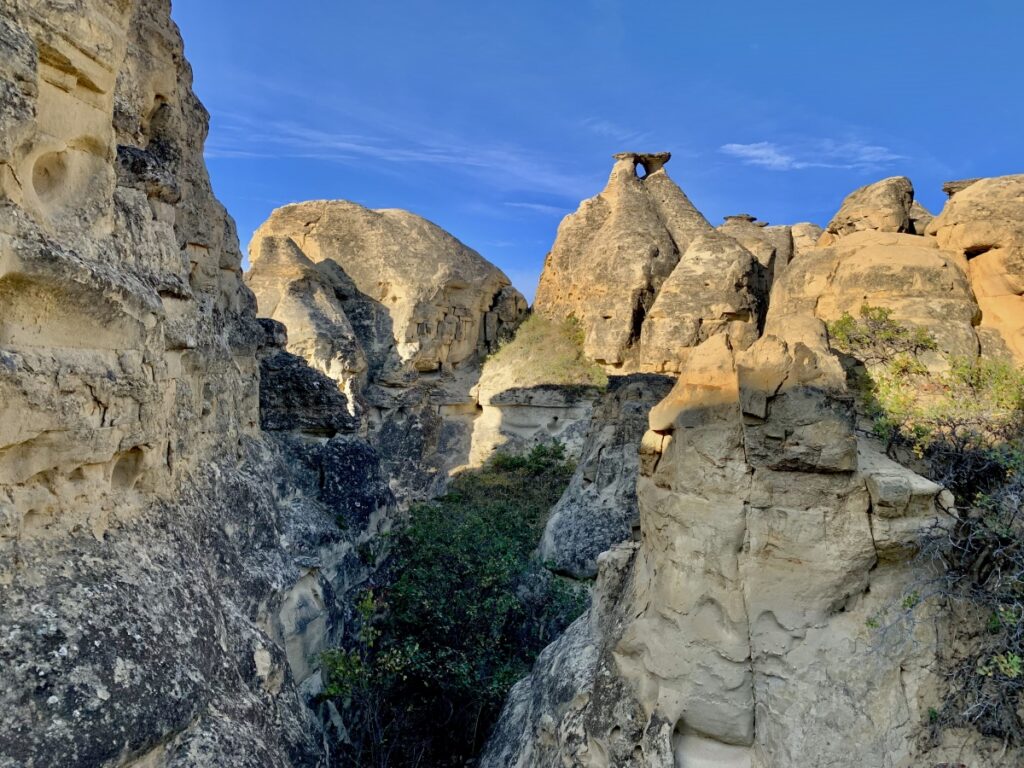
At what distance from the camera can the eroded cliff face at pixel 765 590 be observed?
472cm

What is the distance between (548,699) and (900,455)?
357 centimetres

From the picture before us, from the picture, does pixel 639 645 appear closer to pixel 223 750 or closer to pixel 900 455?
pixel 900 455

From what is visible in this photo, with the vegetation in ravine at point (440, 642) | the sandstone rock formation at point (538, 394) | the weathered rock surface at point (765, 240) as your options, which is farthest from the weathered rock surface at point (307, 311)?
the weathered rock surface at point (765, 240)

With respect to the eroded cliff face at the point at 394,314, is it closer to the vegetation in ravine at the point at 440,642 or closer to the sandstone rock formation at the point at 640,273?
the sandstone rock formation at the point at 640,273

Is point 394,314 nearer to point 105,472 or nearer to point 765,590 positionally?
point 105,472

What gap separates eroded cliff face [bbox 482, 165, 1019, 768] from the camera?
186 inches

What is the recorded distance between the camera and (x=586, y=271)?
22609 mm

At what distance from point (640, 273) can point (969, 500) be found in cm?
1661

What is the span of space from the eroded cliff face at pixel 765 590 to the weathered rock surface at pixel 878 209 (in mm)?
1830

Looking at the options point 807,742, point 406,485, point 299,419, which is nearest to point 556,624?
point 299,419

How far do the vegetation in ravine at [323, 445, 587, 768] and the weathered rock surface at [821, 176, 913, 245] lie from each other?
6.37 metres

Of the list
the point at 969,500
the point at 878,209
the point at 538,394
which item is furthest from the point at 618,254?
the point at 969,500

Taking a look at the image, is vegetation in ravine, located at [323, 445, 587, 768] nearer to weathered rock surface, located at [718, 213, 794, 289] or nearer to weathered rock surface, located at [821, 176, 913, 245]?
weathered rock surface, located at [821, 176, 913, 245]

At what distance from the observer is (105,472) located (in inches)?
181
